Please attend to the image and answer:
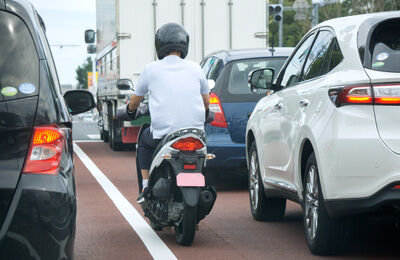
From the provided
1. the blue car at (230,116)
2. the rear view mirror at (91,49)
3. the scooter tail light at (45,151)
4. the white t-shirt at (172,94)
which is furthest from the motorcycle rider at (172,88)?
the rear view mirror at (91,49)

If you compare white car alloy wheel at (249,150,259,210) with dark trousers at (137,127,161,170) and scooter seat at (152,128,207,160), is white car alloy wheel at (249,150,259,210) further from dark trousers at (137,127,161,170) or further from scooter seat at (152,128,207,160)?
scooter seat at (152,128,207,160)

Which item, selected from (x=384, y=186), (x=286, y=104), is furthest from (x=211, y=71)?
(x=384, y=186)

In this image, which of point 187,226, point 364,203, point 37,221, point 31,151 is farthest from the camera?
point 187,226

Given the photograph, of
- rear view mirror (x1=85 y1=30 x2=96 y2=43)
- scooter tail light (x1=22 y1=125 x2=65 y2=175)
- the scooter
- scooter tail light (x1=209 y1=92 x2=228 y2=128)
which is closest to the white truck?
scooter tail light (x1=209 y1=92 x2=228 y2=128)

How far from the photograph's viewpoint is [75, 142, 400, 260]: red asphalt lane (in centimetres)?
692

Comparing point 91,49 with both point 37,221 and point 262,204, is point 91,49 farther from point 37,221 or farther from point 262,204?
point 37,221

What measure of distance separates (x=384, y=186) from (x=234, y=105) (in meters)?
5.35

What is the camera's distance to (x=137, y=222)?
28.2ft

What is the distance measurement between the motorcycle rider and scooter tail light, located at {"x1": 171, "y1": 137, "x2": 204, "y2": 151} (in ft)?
0.79

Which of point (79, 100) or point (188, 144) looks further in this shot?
point (188, 144)

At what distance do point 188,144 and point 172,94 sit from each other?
48 cm

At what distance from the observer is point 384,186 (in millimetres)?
5828

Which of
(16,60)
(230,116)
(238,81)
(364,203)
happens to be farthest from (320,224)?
(238,81)

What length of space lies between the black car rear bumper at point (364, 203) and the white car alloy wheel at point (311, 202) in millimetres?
468
